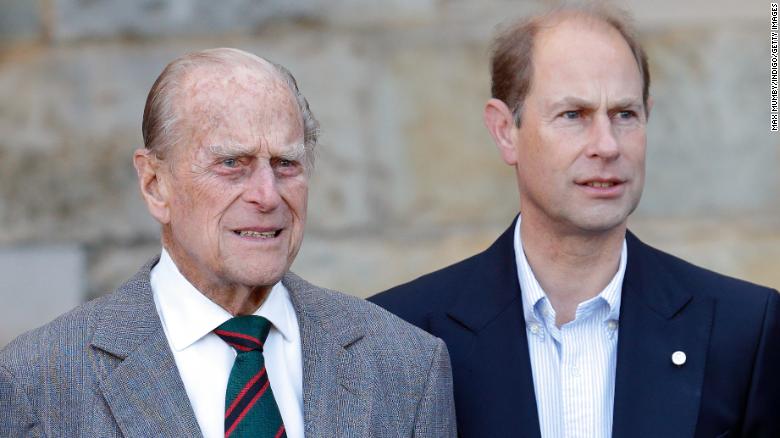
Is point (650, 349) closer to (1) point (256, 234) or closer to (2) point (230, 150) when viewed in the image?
(1) point (256, 234)

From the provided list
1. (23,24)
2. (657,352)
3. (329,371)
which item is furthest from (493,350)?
(23,24)

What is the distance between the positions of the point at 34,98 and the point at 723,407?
2623 millimetres

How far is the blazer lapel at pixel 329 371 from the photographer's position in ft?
11.0

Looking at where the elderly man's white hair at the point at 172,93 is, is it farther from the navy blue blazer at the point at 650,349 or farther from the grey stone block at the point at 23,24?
the grey stone block at the point at 23,24

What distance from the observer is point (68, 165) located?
5.23 metres

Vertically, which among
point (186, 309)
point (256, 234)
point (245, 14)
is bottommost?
point (186, 309)

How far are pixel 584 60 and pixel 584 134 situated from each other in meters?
0.19

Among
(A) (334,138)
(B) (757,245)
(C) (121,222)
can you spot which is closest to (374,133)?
(A) (334,138)

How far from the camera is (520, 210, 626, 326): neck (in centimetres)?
386

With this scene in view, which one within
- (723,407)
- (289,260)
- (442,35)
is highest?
(442,35)

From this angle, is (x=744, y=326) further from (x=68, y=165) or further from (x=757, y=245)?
(x=68, y=165)

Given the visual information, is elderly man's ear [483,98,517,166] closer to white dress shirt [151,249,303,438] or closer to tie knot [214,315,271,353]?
white dress shirt [151,249,303,438]

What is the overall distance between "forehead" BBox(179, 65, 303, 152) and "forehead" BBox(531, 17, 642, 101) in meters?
0.81

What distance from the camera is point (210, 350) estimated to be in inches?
132
